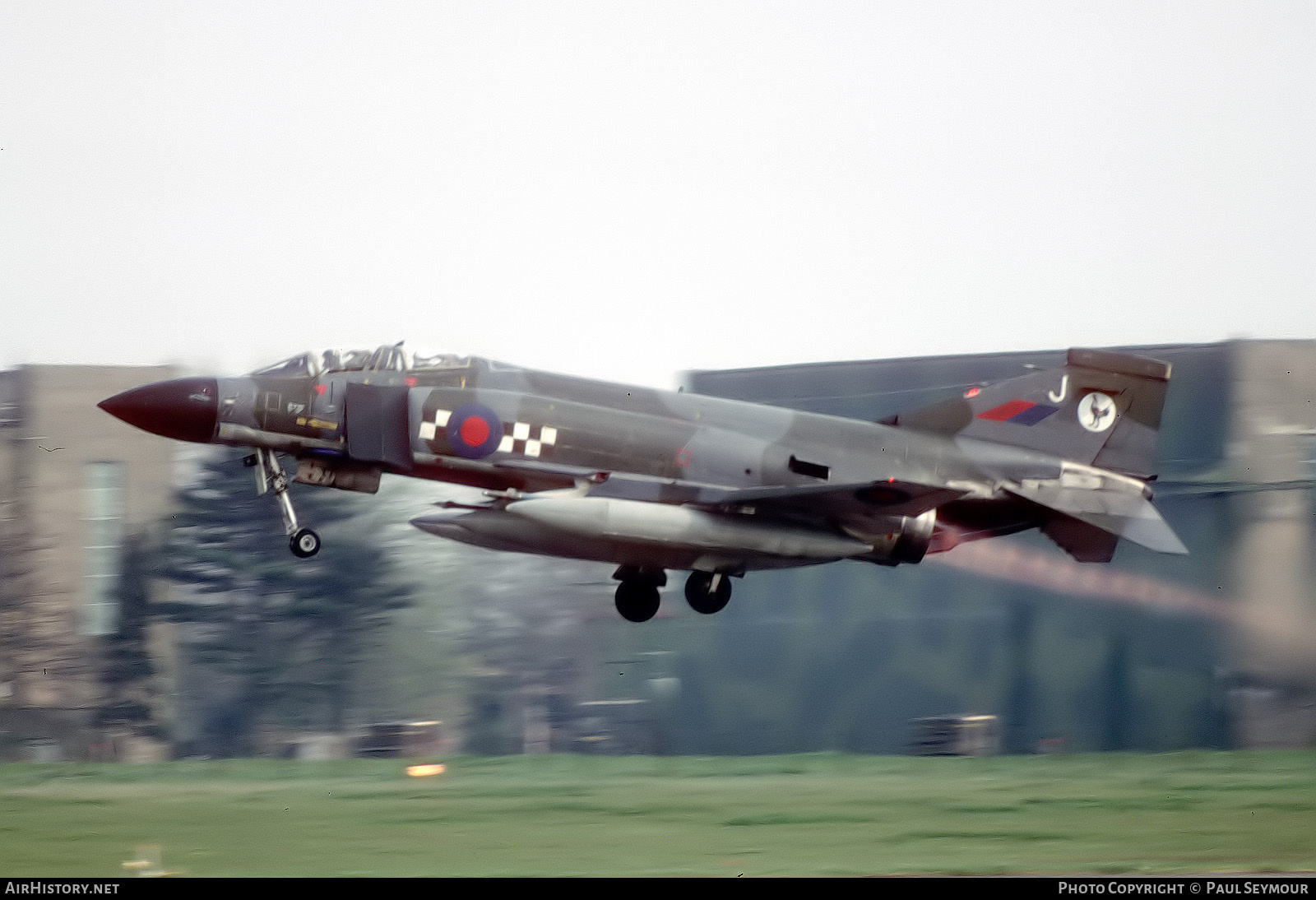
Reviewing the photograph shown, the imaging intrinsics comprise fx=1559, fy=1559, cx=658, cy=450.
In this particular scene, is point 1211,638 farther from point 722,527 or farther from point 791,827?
point 722,527

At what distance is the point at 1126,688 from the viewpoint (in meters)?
42.6

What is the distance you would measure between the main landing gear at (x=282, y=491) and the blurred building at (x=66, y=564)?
87.2 ft

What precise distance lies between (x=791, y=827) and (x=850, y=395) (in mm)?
18238

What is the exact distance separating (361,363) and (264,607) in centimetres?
3342

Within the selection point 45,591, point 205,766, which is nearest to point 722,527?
point 205,766

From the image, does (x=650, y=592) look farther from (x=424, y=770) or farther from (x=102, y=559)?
(x=102, y=559)

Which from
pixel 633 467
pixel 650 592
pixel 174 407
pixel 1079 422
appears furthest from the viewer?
pixel 1079 422

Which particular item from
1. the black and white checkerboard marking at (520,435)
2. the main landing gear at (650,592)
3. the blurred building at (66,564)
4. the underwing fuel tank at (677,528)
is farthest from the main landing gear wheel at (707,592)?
the blurred building at (66,564)

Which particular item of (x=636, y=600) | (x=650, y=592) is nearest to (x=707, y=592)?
(x=650, y=592)

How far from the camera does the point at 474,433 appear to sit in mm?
22922

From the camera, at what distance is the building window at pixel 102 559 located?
173ft

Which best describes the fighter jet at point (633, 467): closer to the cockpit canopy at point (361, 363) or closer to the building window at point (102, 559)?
the cockpit canopy at point (361, 363)

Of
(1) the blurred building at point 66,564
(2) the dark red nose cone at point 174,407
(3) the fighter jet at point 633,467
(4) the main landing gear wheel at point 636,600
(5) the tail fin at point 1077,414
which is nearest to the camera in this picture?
(3) the fighter jet at point 633,467

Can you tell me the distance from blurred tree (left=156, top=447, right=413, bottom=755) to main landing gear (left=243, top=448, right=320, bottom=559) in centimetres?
3079
